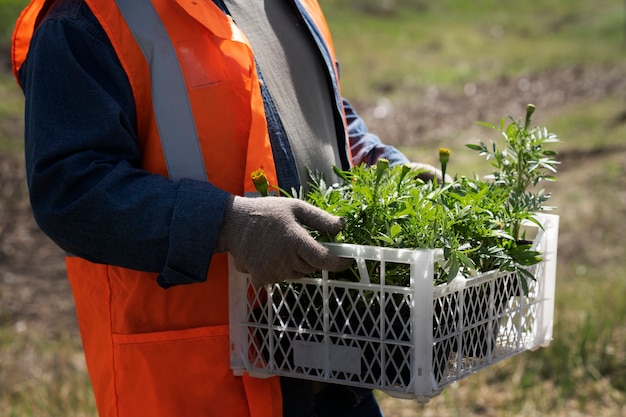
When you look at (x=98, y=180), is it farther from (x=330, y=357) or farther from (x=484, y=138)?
(x=484, y=138)

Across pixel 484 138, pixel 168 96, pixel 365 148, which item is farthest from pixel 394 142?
pixel 168 96

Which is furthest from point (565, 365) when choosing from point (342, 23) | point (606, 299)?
point (342, 23)

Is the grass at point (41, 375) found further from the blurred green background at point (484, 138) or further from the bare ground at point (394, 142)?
the bare ground at point (394, 142)

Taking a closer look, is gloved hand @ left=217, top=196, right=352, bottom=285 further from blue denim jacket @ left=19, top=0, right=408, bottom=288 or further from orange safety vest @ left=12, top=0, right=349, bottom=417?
orange safety vest @ left=12, top=0, right=349, bottom=417

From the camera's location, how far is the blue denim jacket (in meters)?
1.94

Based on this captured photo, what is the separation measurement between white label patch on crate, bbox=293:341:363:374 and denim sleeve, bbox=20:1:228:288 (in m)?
0.27

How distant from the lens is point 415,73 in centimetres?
1427

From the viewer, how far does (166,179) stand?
2004 millimetres

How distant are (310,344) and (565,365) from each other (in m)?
2.74

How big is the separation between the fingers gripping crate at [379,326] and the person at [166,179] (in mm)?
77

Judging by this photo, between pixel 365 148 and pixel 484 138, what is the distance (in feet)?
25.5

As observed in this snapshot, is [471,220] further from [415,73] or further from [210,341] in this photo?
[415,73]

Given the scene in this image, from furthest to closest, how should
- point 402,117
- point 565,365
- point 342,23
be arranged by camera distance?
point 342,23 < point 402,117 < point 565,365

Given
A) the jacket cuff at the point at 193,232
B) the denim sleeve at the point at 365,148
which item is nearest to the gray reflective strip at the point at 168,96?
the jacket cuff at the point at 193,232
